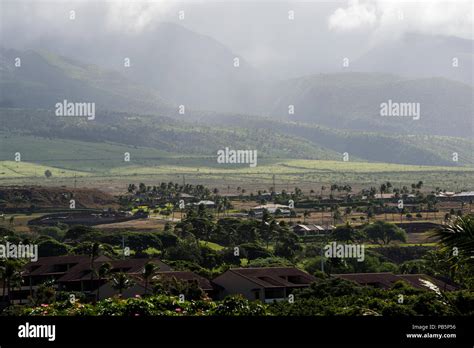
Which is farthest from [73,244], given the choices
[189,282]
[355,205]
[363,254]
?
[355,205]

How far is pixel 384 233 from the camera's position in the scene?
144m

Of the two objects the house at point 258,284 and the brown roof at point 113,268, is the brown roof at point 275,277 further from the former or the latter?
the brown roof at point 113,268

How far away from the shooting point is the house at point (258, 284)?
265 ft

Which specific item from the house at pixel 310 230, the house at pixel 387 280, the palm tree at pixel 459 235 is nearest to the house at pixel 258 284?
the house at pixel 387 280

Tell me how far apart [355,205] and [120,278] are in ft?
417

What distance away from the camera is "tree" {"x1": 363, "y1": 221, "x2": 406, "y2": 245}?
142625 millimetres

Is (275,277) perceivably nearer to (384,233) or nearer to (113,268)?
(113,268)

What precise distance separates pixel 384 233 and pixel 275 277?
195 feet

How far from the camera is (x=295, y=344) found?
1884cm

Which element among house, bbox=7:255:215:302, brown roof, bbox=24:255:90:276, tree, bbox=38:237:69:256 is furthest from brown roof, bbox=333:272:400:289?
tree, bbox=38:237:69:256

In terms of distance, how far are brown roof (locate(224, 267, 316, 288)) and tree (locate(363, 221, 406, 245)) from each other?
2106 inches

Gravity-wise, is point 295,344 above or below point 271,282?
above

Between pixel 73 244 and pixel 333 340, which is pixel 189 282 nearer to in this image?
pixel 73 244

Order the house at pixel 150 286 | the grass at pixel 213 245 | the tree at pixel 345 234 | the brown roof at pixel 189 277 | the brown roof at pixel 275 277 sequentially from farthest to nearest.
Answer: the tree at pixel 345 234
the grass at pixel 213 245
the brown roof at pixel 275 277
the brown roof at pixel 189 277
the house at pixel 150 286
